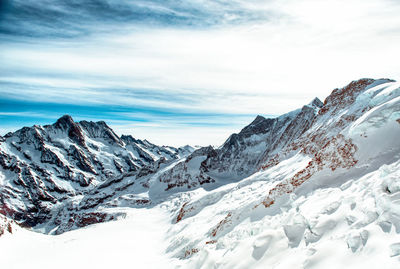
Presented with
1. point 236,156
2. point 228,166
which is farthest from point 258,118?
point 228,166

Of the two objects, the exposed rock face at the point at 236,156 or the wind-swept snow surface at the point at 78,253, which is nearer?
the wind-swept snow surface at the point at 78,253

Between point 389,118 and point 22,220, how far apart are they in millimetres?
192084

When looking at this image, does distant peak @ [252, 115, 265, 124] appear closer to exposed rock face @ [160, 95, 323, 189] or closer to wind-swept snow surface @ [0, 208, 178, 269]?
exposed rock face @ [160, 95, 323, 189]

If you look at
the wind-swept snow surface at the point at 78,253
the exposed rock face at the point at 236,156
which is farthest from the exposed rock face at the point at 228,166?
the wind-swept snow surface at the point at 78,253

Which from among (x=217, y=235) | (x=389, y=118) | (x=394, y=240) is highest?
(x=389, y=118)

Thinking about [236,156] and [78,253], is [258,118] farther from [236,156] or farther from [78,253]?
[78,253]

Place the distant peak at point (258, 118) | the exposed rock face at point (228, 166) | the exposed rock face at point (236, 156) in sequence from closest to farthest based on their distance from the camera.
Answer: the exposed rock face at point (228, 166) → the exposed rock face at point (236, 156) → the distant peak at point (258, 118)

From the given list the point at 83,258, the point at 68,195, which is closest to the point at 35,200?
the point at 68,195

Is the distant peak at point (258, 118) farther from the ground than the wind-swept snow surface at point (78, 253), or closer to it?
farther from the ground

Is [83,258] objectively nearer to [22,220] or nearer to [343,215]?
[343,215]

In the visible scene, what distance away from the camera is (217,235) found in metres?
16.2

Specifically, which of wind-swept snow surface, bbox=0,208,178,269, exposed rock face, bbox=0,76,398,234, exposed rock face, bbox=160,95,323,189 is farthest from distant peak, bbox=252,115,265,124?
wind-swept snow surface, bbox=0,208,178,269

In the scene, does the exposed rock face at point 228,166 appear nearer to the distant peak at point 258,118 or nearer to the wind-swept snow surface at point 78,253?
the distant peak at point 258,118

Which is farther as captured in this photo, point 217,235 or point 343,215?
point 217,235
